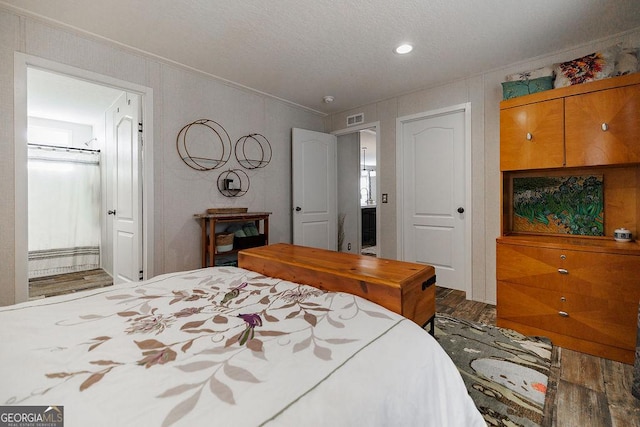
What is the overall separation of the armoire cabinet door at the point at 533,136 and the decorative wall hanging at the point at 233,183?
2.74 meters

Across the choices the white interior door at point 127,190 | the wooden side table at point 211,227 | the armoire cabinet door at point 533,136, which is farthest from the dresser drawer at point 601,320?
the white interior door at point 127,190

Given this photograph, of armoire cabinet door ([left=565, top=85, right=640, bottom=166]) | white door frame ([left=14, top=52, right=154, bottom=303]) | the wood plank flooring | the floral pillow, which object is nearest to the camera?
armoire cabinet door ([left=565, top=85, right=640, bottom=166])

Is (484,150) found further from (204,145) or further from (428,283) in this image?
(204,145)

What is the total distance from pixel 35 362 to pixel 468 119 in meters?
3.66

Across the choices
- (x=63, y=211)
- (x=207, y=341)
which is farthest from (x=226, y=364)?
(x=63, y=211)

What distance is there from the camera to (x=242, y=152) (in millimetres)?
3514

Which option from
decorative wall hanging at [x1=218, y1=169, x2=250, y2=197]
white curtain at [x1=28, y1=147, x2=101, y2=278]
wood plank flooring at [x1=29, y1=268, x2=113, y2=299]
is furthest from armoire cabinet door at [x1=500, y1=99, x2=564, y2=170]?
white curtain at [x1=28, y1=147, x2=101, y2=278]

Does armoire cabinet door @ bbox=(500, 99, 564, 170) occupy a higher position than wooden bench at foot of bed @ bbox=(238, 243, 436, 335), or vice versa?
armoire cabinet door @ bbox=(500, 99, 564, 170)

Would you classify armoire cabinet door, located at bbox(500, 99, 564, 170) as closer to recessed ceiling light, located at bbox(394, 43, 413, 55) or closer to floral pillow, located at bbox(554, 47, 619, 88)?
floral pillow, located at bbox(554, 47, 619, 88)

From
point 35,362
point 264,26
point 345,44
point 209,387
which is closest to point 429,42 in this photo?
point 345,44

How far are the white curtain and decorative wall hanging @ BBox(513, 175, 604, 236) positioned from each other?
19.0 feet

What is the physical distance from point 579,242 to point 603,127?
859 millimetres

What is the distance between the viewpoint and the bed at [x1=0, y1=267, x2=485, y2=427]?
0.55 metres

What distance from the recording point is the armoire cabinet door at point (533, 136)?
7.47 feet
